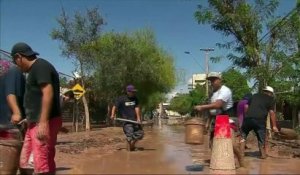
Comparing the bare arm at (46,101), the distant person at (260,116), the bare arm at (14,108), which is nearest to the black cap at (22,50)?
the bare arm at (46,101)

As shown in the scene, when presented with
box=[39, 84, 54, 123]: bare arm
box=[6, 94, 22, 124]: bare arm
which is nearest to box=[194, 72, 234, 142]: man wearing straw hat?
box=[6, 94, 22, 124]: bare arm

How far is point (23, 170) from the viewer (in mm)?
6938

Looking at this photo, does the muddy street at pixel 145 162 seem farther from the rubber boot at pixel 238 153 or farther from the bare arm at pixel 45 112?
the bare arm at pixel 45 112

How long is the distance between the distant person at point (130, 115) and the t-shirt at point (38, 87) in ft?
22.9

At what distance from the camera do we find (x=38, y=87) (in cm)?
603

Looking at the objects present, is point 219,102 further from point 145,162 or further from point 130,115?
point 130,115

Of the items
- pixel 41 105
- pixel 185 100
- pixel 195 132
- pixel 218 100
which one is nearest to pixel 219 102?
pixel 218 100

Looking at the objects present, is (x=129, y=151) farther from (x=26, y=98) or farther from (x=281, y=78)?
(x=281, y=78)

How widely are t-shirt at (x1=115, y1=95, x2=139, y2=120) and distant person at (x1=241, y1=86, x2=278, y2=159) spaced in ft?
10.1

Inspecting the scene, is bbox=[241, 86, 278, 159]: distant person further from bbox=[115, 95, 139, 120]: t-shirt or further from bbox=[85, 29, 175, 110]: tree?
bbox=[85, 29, 175, 110]: tree

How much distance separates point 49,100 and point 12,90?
1.78 m

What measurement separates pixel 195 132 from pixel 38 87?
3.45m

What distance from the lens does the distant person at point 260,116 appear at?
433 inches

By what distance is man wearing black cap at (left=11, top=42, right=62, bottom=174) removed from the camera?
5773 millimetres
